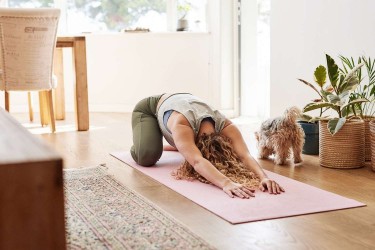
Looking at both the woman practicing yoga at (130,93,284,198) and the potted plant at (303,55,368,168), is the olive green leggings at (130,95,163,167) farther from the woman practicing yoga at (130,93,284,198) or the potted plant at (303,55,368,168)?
the potted plant at (303,55,368,168)

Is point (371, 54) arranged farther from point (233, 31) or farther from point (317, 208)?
point (233, 31)

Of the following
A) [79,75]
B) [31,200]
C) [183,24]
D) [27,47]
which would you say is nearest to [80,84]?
[79,75]

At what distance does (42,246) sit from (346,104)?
2154mm

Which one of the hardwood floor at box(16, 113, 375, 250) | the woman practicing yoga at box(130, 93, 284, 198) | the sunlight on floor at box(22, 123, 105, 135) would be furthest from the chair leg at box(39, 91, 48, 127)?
the woman practicing yoga at box(130, 93, 284, 198)

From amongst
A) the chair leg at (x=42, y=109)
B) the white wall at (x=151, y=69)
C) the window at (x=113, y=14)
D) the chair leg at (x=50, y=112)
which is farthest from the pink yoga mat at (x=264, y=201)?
the window at (x=113, y=14)

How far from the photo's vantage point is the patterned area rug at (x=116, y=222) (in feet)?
5.91

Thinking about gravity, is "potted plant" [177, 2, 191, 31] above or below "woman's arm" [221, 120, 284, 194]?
above

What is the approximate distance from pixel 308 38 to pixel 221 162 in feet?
5.18

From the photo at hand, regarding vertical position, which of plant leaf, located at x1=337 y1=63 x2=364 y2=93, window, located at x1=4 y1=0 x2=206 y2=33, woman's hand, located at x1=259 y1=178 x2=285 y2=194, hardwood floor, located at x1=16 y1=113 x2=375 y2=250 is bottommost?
hardwood floor, located at x1=16 y1=113 x2=375 y2=250

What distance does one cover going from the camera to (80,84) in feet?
14.9

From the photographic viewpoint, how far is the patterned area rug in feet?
5.91

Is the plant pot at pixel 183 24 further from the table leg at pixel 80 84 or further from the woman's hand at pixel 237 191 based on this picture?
the woman's hand at pixel 237 191

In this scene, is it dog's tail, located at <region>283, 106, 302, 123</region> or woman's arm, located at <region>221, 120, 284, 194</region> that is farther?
dog's tail, located at <region>283, 106, 302, 123</region>

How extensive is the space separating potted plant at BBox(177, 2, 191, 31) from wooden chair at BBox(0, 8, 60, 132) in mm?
1715
